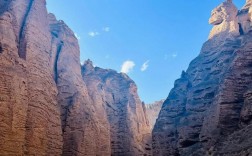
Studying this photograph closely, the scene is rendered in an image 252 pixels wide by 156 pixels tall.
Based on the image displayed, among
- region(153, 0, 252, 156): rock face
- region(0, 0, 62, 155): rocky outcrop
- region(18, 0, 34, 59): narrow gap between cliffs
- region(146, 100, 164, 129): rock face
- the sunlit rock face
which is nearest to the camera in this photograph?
region(0, 0, 62, 155): rocky outcrop

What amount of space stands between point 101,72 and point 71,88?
2648 cm

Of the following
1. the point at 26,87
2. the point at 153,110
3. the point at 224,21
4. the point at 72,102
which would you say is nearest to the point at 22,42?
the point at 26,87

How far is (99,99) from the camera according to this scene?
64.4 meters

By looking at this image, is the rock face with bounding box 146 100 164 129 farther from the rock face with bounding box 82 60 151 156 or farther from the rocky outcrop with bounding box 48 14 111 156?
the rocky outcrop with bounding box 48 14 111 156

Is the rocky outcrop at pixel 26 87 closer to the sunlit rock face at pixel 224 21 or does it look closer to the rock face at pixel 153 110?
the sunlit rock face at pixel 224 21

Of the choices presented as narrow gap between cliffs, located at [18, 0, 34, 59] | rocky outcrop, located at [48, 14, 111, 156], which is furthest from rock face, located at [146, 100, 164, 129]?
narrow gap between cliffs, located at [18, 0, 34, 59]

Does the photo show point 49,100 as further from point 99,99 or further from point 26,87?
point 99,99

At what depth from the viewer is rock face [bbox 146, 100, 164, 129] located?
11494 centimetres

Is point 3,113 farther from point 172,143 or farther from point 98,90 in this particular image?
point 98,90

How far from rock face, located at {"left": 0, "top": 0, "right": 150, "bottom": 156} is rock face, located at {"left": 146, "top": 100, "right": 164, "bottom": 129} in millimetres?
41905

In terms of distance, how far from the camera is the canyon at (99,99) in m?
33.7

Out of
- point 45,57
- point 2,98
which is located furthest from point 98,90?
point 2,98

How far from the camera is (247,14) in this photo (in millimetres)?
54781

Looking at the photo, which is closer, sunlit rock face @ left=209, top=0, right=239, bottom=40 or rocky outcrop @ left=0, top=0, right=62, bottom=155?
rocky outcrop @ left=0, top=0, right=62, bottom=155
